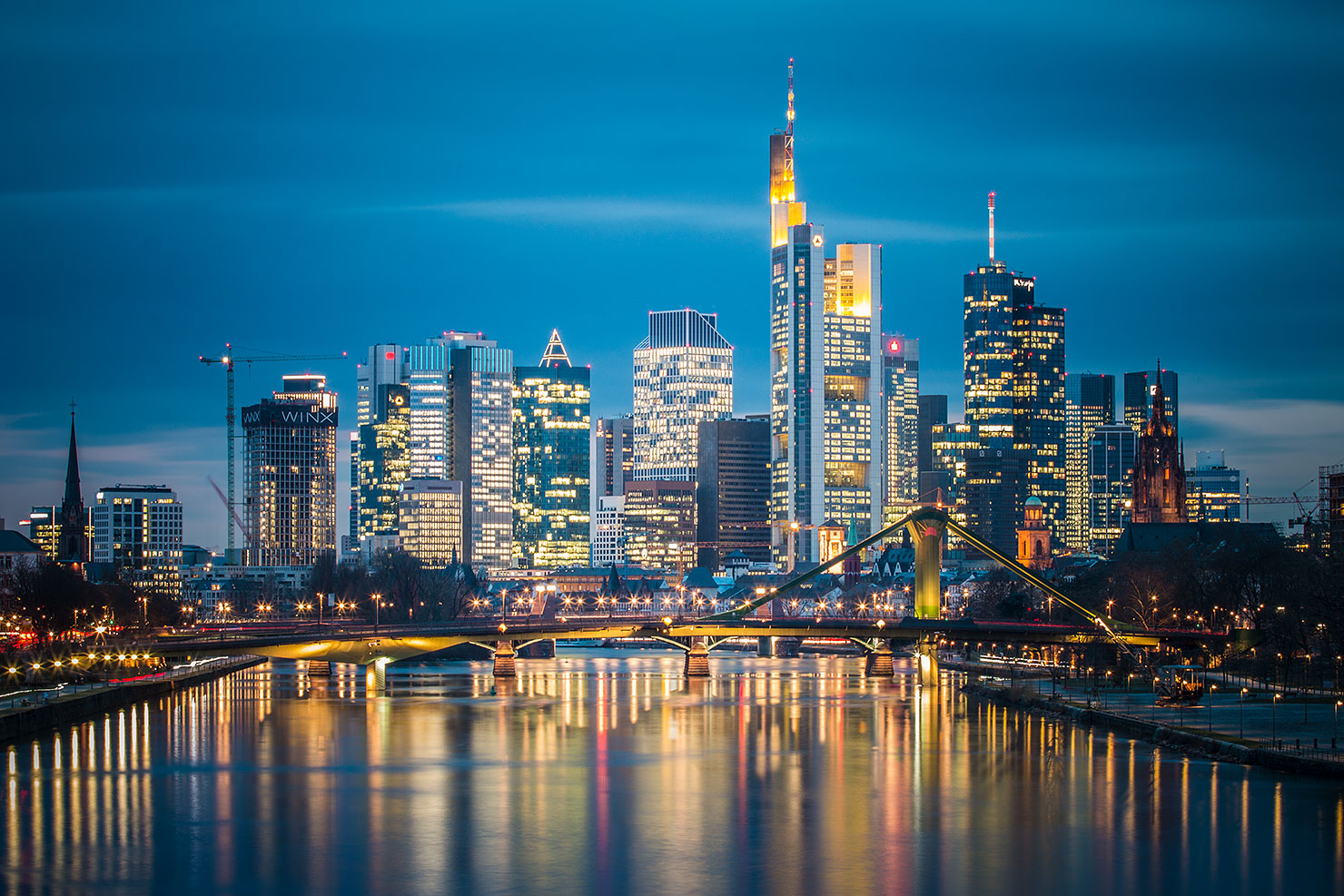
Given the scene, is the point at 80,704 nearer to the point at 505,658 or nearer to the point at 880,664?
the point at 505,658

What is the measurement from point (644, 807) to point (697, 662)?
6596cm

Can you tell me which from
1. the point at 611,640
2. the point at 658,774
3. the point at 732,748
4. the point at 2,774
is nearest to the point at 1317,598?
the point at 732,748

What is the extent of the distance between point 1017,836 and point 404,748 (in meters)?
30.6

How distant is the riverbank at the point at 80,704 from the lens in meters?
73.9

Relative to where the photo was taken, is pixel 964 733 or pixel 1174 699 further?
pixel 1174 699

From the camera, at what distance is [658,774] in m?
63.2

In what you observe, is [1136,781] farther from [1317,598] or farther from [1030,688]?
[1030,688]

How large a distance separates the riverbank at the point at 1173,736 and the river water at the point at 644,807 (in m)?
0.83

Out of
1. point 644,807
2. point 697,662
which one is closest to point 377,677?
point 697,662

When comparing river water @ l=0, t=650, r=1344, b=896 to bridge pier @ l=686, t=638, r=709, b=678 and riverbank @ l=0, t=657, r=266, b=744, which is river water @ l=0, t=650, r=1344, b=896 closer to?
riverbank @ l=0, t=657, r=266, b=744

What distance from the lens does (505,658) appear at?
118062 millimetres

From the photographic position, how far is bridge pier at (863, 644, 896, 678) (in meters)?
122

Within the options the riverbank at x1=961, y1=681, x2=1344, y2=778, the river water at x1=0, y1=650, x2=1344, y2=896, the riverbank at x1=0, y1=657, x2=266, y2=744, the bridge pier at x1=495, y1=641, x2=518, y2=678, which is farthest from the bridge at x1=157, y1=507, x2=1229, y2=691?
the river water at x1=0, y1=650, x2=1344, y2=896

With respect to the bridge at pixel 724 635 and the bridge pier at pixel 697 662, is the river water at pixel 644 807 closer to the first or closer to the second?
the bridge at pixel 724 635
